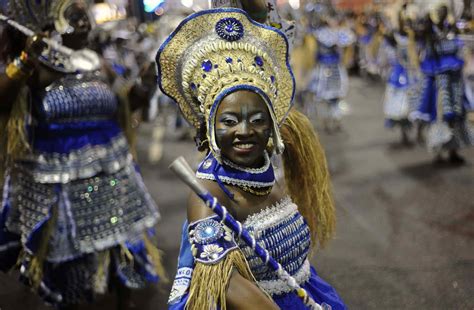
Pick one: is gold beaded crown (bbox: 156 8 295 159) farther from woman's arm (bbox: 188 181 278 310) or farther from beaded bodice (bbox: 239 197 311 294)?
woman's arm (bbox: 188 181 278 310)

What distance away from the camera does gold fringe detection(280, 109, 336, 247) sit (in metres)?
1.98

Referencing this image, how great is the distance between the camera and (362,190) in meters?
5.12

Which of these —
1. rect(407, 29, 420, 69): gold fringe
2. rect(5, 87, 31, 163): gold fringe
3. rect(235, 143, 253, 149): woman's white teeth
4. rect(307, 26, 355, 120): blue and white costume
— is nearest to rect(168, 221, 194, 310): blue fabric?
rect(235, 143, 253, 149): woman's white teeth

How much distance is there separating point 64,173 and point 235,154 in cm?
140

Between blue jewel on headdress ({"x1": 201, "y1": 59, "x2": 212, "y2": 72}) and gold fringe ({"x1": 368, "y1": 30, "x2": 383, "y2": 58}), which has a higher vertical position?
gold fringe ({"x1": 368, "y1": 30, "x2": 383, "y2": 58})

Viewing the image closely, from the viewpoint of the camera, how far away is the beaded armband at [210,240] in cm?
143

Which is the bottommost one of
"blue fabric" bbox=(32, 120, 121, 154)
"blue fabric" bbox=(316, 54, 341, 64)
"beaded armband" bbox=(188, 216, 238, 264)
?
"beaded armband" bbox=(188, 216, 238, 264)

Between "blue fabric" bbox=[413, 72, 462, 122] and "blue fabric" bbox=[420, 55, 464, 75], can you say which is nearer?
"blue fabric" bbox=[420, 55, 464, 75]

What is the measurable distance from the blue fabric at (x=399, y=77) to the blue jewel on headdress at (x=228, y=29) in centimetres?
551

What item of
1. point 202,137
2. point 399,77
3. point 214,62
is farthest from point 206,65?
point 399,77

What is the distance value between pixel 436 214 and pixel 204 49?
11.1 feet

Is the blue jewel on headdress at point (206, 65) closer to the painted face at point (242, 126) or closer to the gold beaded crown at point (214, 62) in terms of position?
the gold beaded crown at point (214, 62)

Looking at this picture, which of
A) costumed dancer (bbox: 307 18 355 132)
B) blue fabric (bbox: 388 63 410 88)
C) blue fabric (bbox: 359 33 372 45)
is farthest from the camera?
blue fabric (bbox: 359 33 372 45)

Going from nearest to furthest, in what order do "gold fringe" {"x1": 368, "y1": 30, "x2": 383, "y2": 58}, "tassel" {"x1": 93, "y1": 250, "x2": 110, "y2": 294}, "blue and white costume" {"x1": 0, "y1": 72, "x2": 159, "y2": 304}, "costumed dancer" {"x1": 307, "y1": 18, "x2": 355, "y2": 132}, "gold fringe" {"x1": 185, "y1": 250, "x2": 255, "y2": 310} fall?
"gold fringe" {"x1": 185, "y1": 250, "x2": 255, "y2": 310}, "blue and white costume" {"x1": 0, "y1": 72, "x2": 159, "y2": 304}, "tassel" {"x1": 93, "y1": 250, "x2": 110, "y2": 294}, "costumed dancer" {"x1": 307, "y1": 18, "x2": 355, "y2": 132}, "gold fringe" {"x1": 368, "y1": 30, "x2": 383, "y2": 58}
